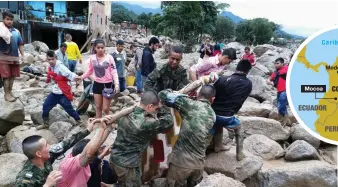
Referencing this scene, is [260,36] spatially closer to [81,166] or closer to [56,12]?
[56,12]

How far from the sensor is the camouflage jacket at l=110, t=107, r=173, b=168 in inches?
135

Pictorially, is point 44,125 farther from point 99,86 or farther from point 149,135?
point 149,135

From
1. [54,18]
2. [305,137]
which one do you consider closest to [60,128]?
[305,137]

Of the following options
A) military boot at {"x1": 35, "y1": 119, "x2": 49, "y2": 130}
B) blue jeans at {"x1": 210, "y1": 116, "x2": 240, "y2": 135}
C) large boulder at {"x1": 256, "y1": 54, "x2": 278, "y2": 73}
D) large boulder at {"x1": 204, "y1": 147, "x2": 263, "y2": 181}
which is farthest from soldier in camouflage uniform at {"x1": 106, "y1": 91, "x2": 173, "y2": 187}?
large boulder at {"x1": 256, "y1": 54, "x2": 278, "y2": 73}

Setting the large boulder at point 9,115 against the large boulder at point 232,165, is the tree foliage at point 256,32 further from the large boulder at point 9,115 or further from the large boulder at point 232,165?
the large boulder at point 232,165

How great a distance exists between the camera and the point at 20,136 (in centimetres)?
578

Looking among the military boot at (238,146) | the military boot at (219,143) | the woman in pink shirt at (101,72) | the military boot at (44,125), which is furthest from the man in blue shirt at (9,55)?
the military boot at (238,146)

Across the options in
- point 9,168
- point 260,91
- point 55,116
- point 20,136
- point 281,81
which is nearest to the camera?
point 9,168

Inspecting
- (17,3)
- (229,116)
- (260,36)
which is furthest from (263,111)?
(260,36)

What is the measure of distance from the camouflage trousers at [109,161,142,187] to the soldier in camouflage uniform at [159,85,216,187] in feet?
1.39

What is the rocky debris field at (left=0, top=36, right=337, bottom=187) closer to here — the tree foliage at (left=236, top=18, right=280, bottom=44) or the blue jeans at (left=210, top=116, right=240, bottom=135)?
the blue jeans at (left=210, top=116, right=240, bottom=135)

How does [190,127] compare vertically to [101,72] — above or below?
below

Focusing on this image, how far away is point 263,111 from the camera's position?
7.26 meters

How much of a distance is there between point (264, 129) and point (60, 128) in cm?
381
